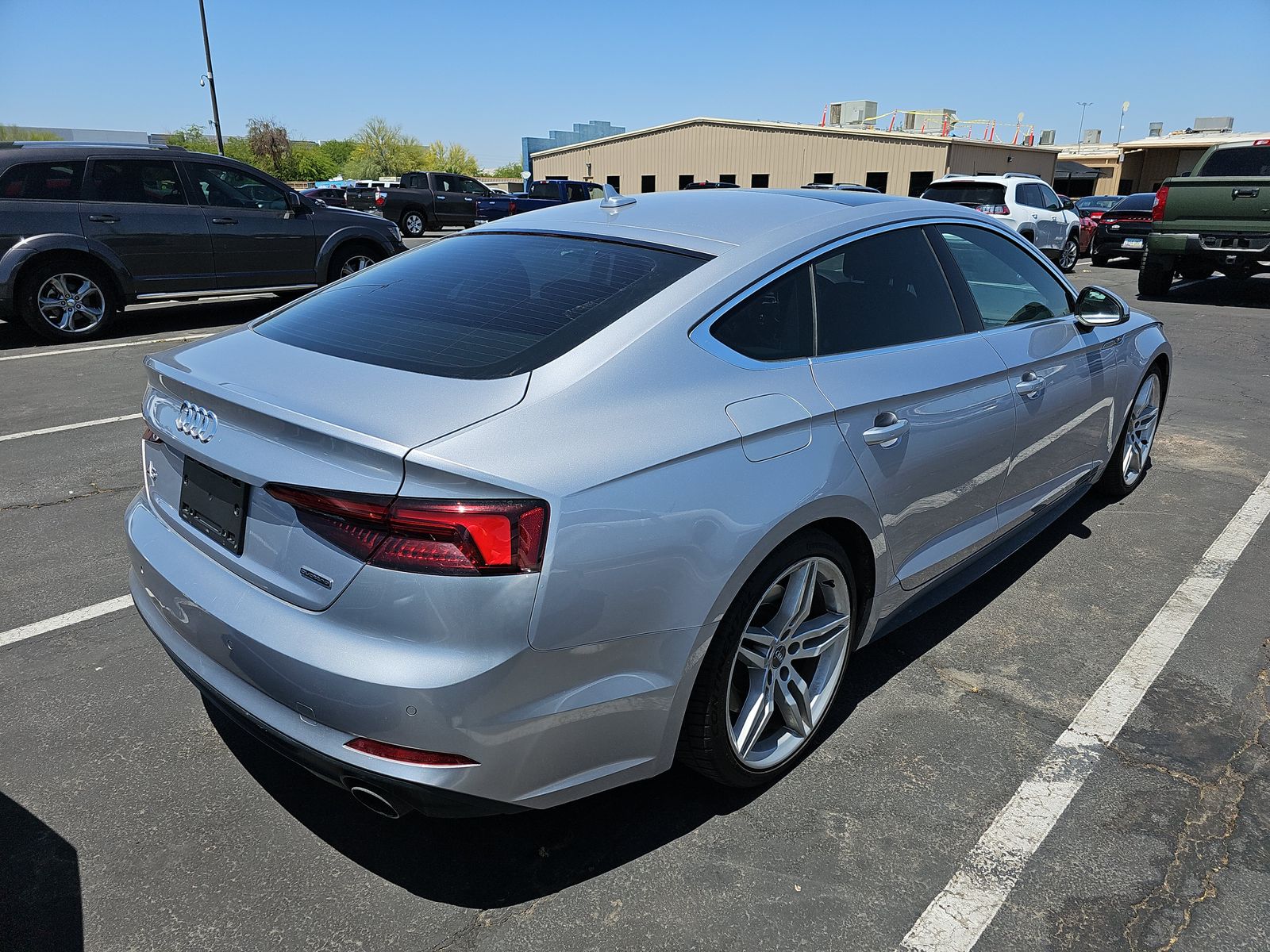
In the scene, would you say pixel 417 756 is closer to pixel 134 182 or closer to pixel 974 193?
pixel 134 182

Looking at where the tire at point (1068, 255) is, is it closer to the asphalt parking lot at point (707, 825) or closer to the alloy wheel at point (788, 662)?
the asphalt parking lot at point (707, 825)

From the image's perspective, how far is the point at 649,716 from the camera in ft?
6.98

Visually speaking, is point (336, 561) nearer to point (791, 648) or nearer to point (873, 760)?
point (791, 648)

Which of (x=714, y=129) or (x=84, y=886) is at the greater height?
(x=714, y=129)

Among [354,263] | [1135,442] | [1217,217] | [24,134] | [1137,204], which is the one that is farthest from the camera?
[24,134]

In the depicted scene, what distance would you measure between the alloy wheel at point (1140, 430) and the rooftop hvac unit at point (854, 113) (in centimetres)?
3650

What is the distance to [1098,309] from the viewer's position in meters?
4.03

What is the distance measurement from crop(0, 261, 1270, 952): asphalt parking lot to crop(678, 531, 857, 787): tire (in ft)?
0.46

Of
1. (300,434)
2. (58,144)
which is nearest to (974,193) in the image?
(58,144)

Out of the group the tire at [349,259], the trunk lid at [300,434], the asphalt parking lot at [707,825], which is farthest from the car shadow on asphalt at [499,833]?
the tire at [349,259]

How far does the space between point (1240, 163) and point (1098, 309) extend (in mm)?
11394

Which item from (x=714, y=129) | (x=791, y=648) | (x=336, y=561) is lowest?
(x=791, y=648)

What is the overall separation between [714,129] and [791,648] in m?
38.9

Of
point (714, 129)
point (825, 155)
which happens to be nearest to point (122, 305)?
point (825, 155)
